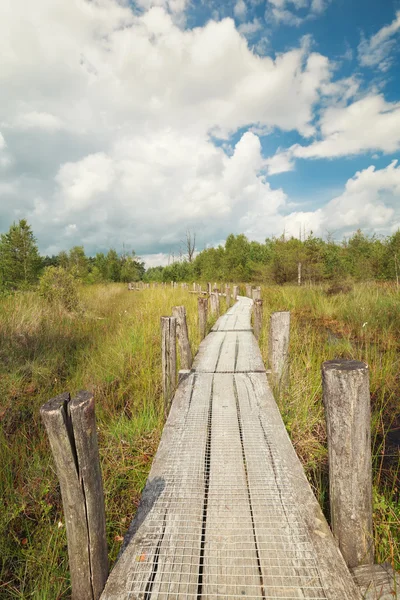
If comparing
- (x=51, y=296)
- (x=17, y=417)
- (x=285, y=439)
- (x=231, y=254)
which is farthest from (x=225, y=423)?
(x=231, y=254)

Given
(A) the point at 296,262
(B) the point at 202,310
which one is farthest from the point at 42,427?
(A) the point at 296,262

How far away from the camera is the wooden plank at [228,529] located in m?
1.44

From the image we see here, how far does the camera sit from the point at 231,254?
125ft

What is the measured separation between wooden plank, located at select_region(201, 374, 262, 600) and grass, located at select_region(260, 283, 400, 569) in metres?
0.83

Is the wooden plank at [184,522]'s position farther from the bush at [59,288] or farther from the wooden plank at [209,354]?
the bush at [59,288]

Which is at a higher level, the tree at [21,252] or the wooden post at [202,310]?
the tree at [21,252]

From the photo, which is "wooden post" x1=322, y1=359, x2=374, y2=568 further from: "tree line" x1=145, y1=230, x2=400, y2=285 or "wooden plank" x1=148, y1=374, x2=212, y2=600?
"tree line" x1=145, y1=230, x2=400, y2=285

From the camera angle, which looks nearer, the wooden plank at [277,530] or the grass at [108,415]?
the wooden plank at [277,530]

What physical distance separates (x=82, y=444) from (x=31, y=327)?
20.7 ft

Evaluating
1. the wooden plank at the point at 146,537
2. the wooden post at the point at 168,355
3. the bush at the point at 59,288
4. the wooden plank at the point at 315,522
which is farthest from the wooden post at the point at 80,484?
the bush at the point at 59,288

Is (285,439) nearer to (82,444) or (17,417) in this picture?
(82,444)

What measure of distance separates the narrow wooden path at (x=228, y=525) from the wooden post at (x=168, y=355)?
2.06 feet

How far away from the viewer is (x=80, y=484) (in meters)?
1.38

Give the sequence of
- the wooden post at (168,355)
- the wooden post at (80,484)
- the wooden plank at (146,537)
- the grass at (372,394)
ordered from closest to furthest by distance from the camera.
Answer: the wooden post at (80,484)
the wooden plank at (146,537)
the grass at (372,394)
the wooden post at (168,355)
